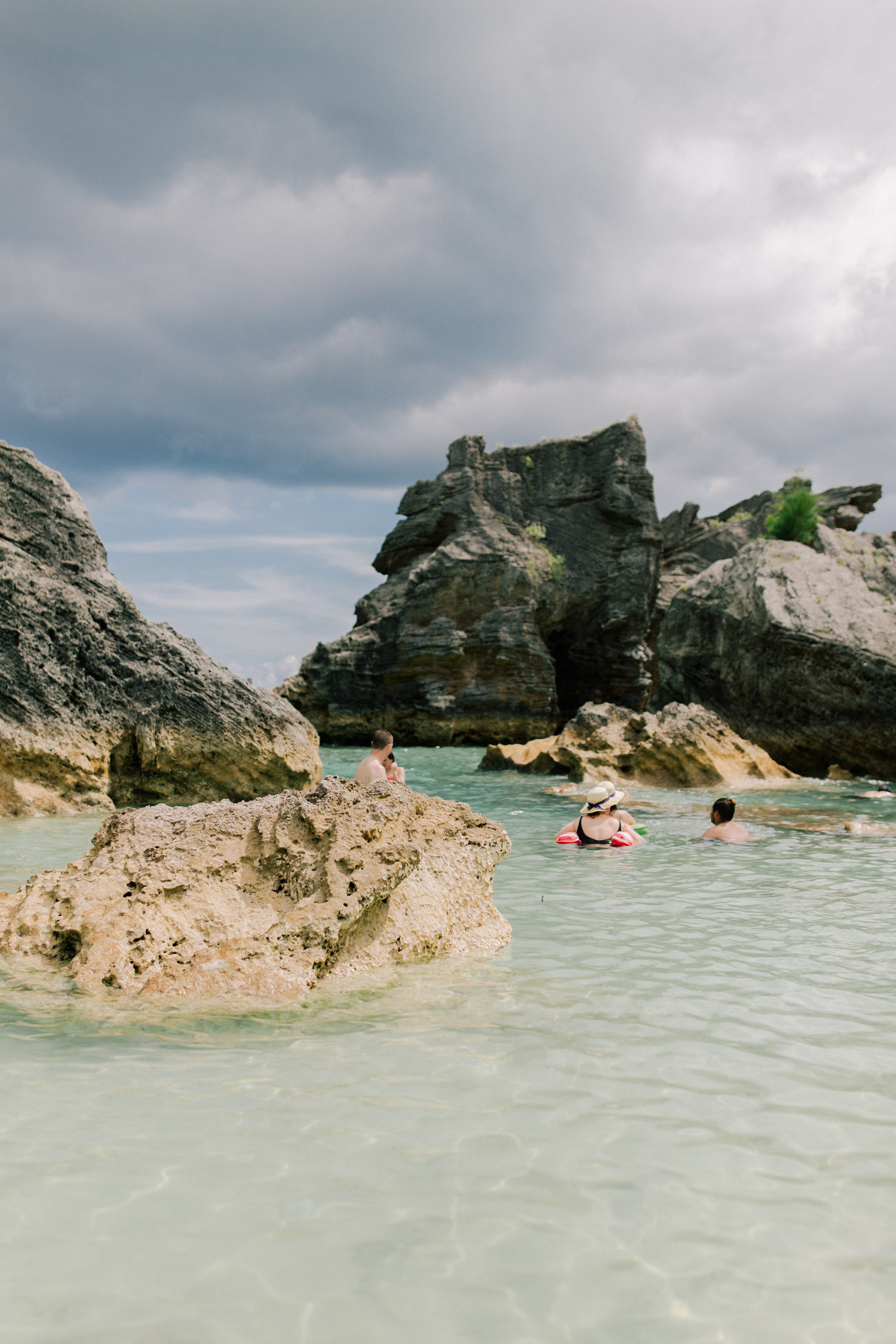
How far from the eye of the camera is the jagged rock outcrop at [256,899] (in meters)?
4.71

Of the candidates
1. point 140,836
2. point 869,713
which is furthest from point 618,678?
point 140,836

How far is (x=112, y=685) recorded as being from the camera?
42.3ft

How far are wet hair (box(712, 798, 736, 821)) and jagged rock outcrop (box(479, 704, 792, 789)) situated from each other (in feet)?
23.4

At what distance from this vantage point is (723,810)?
1087 cm

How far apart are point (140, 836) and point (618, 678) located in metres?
37.6

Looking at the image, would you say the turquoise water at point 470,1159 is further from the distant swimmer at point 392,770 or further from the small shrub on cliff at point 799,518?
the small shrub on cliff at point 799,518

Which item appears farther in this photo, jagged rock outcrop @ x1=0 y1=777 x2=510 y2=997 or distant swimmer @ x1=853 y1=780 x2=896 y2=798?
distant swimmer @ x1=853 y1=780 x2=896 y2=798

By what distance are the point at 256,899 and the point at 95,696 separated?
867 cm

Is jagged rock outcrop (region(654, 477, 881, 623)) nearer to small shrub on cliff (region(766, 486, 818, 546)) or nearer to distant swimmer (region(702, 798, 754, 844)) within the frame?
small shrub on cliff (region(766, 486, 818, 546))

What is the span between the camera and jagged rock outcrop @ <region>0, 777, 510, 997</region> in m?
4.71

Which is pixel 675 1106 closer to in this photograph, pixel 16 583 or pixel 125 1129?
pixel 125 1129

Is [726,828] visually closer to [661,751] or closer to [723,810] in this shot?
[723,810]

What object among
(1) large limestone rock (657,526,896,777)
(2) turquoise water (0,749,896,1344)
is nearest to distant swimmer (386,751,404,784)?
(2) turquoise water (0,749,896,1344)

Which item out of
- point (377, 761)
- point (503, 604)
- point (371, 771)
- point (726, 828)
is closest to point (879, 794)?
point (726, 828)
